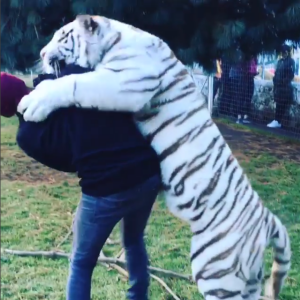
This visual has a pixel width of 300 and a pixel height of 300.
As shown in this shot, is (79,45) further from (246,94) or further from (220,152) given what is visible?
(246,94)

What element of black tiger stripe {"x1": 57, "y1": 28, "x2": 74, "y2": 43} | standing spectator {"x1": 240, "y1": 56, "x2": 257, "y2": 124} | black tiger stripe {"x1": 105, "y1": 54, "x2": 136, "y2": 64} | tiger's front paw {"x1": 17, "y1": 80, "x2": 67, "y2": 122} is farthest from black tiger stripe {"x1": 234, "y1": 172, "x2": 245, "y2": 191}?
standing spectator {"x1": 240, "y1": 56, "x2": 257, "y2": 124}

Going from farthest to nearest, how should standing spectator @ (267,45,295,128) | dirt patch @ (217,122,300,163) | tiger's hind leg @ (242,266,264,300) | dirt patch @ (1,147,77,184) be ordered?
standing spectator @ (267,45,295,128), dirt patch @ (217,122,300,163), dirt patch @ (1,147,77,184), tiger's hind leg @ (242,266,264,300)

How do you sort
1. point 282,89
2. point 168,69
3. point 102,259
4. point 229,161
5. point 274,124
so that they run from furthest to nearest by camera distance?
point 282,89
point 274,124
point 102,259
point 229,161
point 168,69

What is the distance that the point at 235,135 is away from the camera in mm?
6387

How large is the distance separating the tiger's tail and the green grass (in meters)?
0.35

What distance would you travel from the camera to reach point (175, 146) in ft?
6.36

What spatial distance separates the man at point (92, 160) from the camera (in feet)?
5.99

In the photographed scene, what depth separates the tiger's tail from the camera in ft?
7.10

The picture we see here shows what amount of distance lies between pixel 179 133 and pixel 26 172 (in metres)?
3.78

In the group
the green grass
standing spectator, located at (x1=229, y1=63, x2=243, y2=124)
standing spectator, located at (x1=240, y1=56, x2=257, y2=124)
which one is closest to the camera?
the green grass

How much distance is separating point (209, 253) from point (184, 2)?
2.60 metres

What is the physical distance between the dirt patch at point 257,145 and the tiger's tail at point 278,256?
303 cm

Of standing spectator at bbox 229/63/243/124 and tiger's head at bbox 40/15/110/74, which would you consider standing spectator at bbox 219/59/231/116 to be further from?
tiger's head at bbox 40/15/110/74

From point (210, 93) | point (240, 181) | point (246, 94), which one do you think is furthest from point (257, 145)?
point (240, 181)
